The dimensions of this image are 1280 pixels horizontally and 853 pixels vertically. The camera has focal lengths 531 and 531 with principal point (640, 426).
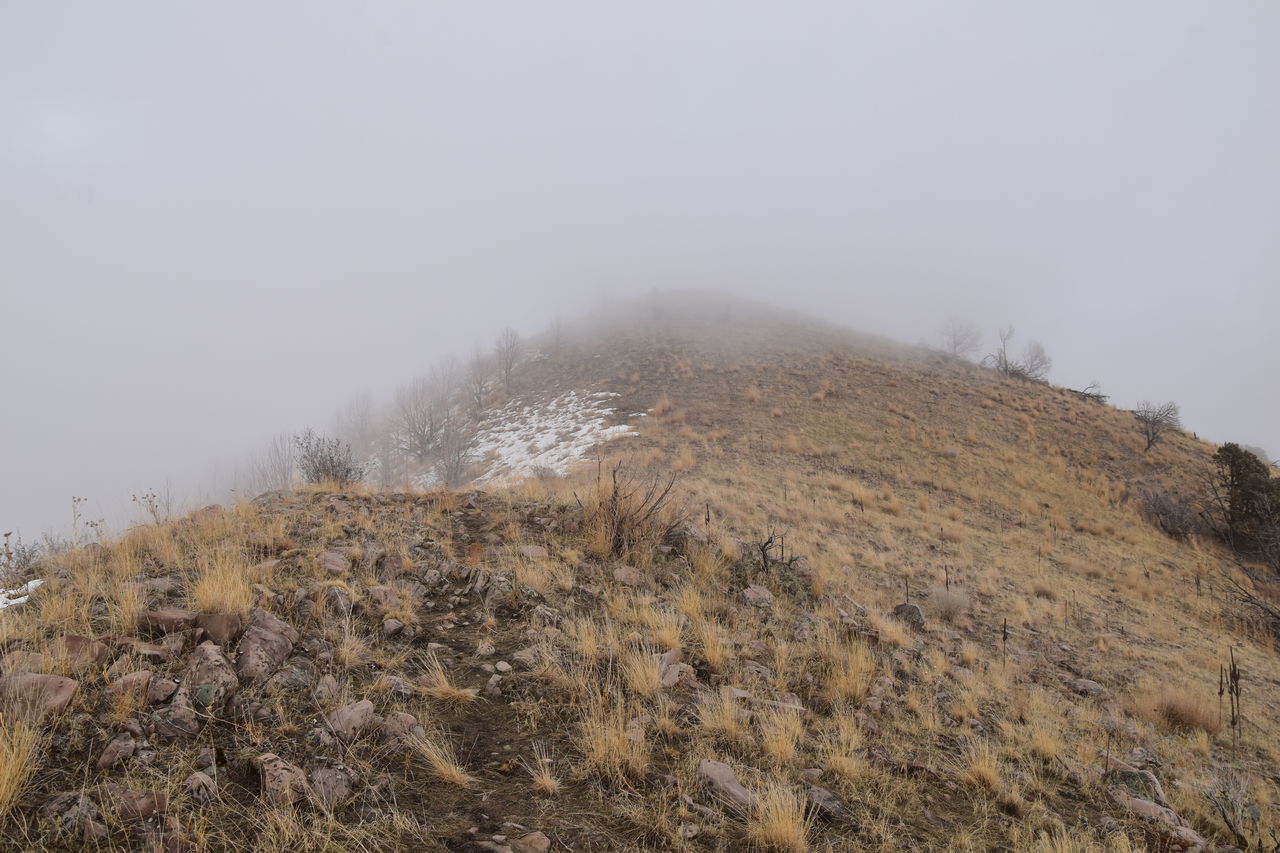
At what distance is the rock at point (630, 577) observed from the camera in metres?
5.62

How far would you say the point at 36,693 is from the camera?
8.57 feet

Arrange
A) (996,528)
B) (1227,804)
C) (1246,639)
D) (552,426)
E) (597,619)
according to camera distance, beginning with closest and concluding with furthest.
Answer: (1227,804), (597,619), (1246,639), (996,528), (552,426)

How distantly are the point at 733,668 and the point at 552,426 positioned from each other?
1865cm

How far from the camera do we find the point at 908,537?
11.1 metres

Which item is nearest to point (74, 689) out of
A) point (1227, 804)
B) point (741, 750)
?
point (741, 750)

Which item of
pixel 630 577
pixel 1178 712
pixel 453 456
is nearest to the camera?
pixel 1178 712

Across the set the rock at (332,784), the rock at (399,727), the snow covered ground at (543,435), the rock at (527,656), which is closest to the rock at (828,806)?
the rock at (527,656)

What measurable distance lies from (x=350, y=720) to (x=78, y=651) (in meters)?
1.64

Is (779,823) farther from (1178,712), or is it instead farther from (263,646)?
(1178,712)

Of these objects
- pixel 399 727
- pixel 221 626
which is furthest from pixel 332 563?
pixel 399 727

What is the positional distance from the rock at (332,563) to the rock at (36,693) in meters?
1.94

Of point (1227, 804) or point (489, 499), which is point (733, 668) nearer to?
point (1227, 804)

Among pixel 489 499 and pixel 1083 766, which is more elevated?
pixel 489 499

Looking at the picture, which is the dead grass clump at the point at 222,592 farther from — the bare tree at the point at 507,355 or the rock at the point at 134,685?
the bare tree at the point at 507,355
